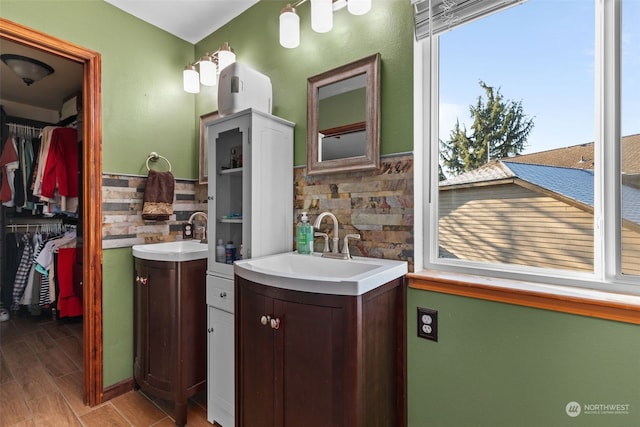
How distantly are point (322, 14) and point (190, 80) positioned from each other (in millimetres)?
1224

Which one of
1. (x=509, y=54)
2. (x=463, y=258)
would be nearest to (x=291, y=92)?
(x=509, y=54)

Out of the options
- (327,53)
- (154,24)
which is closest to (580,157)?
(327,53)

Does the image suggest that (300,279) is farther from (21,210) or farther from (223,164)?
(21,210)

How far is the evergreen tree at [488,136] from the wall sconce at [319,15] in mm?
700

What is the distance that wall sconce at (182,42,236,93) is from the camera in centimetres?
197

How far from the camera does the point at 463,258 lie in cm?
140

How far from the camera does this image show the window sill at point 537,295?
946 millimetres

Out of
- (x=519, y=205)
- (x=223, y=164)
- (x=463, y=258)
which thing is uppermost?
(x=223, y=164)

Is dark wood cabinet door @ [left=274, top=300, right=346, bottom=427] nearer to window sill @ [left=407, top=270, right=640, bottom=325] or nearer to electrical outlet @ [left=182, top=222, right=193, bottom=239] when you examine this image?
window sill @ [left=407, top=270, right=640, bottom=325]

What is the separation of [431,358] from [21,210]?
458 cm

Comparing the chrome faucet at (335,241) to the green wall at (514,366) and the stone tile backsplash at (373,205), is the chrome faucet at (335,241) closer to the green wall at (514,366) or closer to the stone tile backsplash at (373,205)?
the stone tile backsplash at (373,205)

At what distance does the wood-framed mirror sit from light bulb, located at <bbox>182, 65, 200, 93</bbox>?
102 cm

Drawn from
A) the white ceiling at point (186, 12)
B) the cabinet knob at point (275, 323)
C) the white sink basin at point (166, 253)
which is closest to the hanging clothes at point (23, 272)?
the white sink basin at point (166, 253)

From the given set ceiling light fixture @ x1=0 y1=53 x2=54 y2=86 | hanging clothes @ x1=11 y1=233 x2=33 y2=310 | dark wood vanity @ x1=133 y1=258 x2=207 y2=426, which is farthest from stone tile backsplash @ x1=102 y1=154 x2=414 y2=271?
hanging clothes @ x1=11 y1=233 x2=33 y2=310
